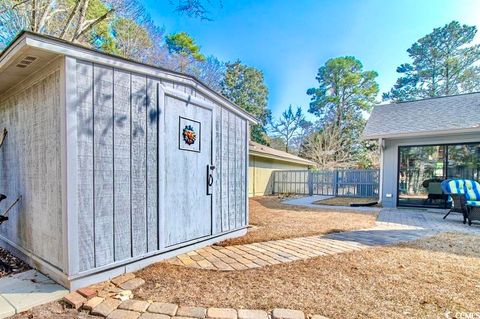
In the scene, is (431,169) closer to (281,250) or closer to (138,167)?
(281,250)

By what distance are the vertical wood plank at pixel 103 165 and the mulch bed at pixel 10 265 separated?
1.21 metres

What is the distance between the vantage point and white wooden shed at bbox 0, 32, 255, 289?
2408 mm

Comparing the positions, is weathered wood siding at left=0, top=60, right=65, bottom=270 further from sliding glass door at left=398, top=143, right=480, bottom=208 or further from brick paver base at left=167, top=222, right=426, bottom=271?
sliding glass door at left=398, top=143, right=480, bottom=208

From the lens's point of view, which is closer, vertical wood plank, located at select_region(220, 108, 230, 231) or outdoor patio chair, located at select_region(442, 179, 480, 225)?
vertical wood plank, located at select_region(220, 108, 230, 231)

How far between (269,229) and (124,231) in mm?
3077

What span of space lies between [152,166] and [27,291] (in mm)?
1616

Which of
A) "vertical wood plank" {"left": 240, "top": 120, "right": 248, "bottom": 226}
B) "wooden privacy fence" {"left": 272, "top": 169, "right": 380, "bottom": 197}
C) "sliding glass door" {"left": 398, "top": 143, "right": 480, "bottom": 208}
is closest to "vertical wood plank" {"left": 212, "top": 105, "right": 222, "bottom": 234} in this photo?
"vertical wood plank" {"left": 240, "top": 120, "right": 248, "bottom": 226}

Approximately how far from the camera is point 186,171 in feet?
11.6

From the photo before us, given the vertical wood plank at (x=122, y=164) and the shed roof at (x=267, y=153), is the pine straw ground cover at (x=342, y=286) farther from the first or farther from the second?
the shed roof at (x=267, y=153)

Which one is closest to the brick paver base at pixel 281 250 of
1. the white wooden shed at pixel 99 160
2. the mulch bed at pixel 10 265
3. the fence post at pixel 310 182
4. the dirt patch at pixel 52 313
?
the white wooden shed at pixel 99 160

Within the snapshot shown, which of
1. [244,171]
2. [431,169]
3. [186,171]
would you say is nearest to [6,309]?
[186,171]

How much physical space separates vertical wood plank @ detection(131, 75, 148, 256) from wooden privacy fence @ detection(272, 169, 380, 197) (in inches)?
450

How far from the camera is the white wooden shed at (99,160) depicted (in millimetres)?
2408

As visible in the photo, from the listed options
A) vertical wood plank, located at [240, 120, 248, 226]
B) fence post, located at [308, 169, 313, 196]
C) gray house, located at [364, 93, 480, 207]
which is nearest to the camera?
vertical wood plank, located at [240, 120, 248, 226]
